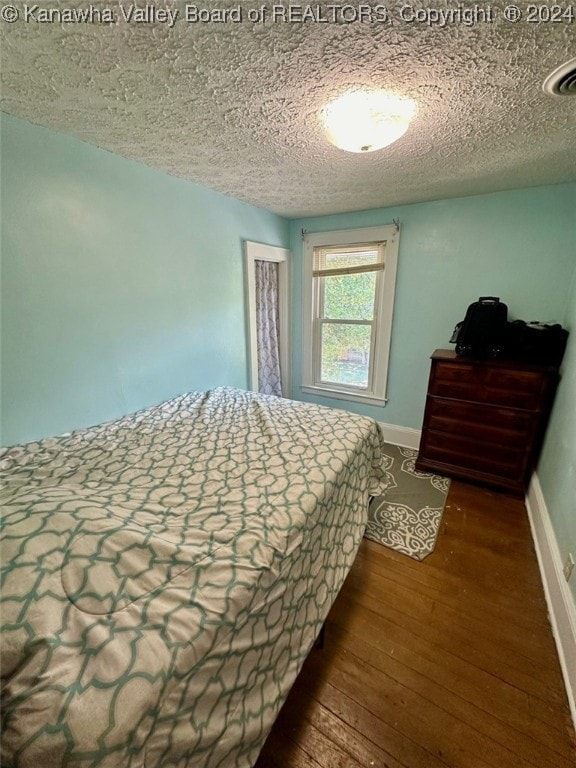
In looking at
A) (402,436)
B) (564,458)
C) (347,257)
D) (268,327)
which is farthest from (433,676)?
(268,327)

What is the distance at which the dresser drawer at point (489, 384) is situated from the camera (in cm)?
210

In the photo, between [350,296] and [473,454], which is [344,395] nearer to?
[350,296]

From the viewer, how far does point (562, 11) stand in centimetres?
82

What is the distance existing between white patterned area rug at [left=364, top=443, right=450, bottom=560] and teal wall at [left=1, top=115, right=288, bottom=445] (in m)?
1.74

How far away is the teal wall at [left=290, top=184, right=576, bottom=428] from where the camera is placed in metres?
2.22

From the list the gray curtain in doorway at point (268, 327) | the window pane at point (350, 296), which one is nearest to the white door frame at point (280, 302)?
the gray curtain in doorway at point (268, 327)

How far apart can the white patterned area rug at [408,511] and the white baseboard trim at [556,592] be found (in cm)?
54

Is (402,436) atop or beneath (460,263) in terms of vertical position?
beneath

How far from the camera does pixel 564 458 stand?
1712 millimetres

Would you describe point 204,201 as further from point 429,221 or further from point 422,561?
point 422,561

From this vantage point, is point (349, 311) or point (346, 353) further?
point (346, 353)

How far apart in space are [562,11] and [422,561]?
7.49 ft

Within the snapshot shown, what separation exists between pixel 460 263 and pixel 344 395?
167 centimetres

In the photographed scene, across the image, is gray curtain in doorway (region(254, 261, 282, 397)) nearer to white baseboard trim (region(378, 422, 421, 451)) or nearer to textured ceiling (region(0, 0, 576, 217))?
white baseboard trim (region(378, 422, 421, 451))
